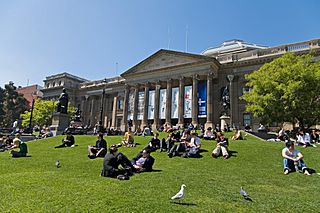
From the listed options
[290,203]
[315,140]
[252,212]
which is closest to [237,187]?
[290,203]

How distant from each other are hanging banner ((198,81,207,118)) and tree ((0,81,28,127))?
49572 millimetres

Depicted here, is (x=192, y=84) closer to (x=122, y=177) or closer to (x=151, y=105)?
(x=151, y=105)

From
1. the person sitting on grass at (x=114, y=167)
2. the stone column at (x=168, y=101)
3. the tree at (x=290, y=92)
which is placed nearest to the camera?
the person sitting on grass at (x=114, y=167)

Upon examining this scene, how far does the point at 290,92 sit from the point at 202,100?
17.9 metres

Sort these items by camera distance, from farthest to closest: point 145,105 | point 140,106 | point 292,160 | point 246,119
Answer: point 140,106
point 145,105
point 246,119
point 292,160

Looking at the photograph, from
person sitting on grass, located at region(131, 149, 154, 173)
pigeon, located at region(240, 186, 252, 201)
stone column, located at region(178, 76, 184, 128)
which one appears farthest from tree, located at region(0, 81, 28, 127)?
pigeon, located at region(240, 186, 252, 201)

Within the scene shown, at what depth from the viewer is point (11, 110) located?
207ft

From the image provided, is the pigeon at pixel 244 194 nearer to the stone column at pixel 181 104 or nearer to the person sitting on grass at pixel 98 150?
the person sitting on grass at pixel 98 150

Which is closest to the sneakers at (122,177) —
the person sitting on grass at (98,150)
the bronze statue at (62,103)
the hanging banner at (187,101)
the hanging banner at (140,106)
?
the person sitting on grass at (98,150)

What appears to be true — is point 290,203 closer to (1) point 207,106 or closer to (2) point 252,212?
(2) point 252,212

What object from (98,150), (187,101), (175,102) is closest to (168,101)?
(175,102)

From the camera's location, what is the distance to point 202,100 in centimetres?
3878

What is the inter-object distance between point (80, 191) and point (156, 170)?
11.5 feet

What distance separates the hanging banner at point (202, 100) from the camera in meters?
38.2
